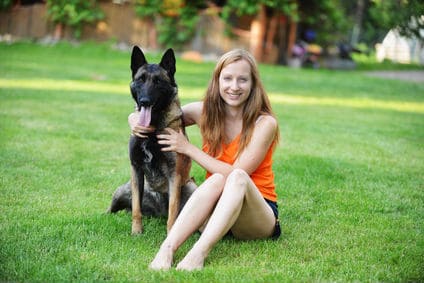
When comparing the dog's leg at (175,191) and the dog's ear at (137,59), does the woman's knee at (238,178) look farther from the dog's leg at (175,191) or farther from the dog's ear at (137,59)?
the dog's ear at (137,59)

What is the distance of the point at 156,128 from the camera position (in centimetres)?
414

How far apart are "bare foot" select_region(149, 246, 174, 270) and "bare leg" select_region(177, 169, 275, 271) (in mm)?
84

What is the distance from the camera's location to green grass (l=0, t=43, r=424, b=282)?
3520mm

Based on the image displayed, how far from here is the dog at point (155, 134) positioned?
4.06 metres

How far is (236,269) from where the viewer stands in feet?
11.4

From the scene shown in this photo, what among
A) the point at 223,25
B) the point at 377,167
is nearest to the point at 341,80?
the point at 223,25

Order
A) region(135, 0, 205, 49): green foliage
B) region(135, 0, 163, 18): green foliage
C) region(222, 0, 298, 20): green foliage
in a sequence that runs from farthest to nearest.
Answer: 1. region(135, 0, 163, 18): green foliage
2. region(135, 0, 205, 49): green foliage
3. region(222, 0, 298, 20): green foliage

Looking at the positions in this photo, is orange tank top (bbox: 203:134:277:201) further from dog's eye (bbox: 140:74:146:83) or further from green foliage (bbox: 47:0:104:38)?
green foliage (bbox: 47:0:104:38)

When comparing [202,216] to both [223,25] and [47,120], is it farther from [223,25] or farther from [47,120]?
[223,25]

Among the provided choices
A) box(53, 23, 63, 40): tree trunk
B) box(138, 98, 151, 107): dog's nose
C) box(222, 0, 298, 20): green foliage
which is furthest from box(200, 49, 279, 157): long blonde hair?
box(53, 23, 63, 40): tree trunk

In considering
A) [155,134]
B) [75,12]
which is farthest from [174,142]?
[75,12]

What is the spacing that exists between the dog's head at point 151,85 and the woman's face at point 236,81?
408 millimetres

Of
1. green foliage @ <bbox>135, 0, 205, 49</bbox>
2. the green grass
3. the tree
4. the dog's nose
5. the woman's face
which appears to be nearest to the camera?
the green grass

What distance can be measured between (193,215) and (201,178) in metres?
2.32
